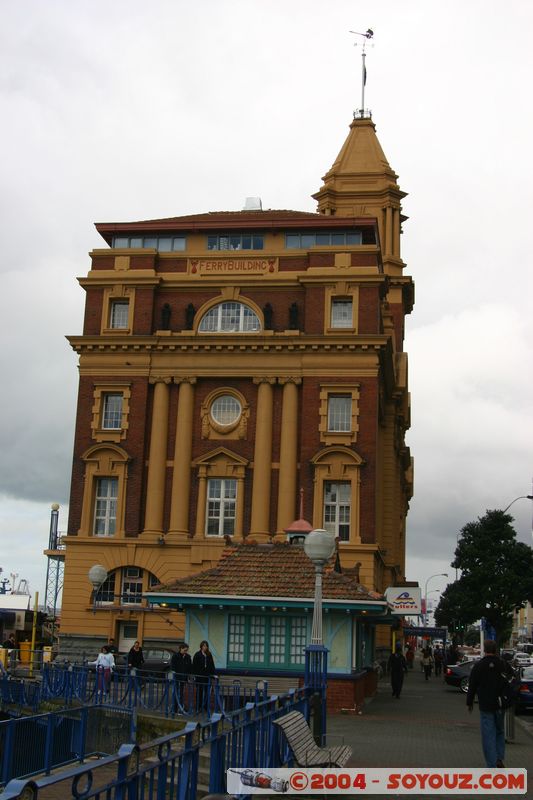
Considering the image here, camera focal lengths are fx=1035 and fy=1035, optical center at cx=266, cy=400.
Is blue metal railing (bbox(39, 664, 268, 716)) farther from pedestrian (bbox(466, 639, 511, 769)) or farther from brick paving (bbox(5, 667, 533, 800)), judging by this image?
pedestrian (bbox(466, 639, 511, 769))

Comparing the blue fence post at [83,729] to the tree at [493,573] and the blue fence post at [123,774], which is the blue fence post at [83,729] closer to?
the blue fence post at [123,774]

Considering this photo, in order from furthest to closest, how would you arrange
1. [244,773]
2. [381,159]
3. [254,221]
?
[381,159] < [254,221] < [244,773]

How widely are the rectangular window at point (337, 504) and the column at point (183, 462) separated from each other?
646 centimetres

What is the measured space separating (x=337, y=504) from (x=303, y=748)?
110 ft

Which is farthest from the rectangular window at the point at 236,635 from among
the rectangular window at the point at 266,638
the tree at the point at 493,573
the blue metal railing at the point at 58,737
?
the tree at the point at 493,573

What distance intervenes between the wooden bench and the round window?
34.7 metres

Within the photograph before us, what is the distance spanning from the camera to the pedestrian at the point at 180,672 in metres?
21.3

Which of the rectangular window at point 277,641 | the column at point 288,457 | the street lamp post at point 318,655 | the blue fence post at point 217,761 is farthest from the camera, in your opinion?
the column at point 288,457

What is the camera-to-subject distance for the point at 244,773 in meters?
10.5

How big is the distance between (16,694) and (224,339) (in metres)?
25.7

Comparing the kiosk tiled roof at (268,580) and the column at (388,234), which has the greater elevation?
the column at (388,234)

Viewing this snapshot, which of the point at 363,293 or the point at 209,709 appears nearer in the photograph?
the point at 209,709

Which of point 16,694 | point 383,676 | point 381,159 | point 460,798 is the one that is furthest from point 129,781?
point 381,159

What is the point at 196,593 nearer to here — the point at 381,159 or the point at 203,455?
the point at 203,455
